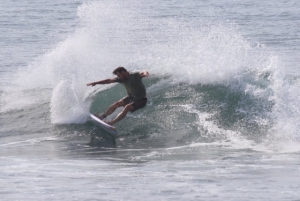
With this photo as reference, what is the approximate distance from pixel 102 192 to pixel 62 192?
0.63 m

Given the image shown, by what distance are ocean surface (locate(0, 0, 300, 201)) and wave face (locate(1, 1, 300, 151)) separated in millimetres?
32

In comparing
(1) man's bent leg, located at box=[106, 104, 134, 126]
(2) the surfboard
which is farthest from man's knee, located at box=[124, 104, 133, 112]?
(2) the surfboard

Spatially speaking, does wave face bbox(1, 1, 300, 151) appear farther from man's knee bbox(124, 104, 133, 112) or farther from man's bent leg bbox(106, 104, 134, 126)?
man's knee bbox(124, 104, 133, 112)

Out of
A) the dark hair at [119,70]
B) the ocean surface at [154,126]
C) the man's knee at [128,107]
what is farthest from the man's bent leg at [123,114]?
the dark hair at [119,70]

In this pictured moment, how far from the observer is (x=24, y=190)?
7.05 metres

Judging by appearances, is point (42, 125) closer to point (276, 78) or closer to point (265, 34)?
point (276, 78)

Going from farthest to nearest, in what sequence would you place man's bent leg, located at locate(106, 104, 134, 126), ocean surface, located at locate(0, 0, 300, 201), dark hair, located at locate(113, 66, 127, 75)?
man's bent leg, located at locate(106, 104, 134, 126) < dark hair, located at locate(113, 66, 127, 75) < ocean surface, located at locate(0, 0, 300, 201)

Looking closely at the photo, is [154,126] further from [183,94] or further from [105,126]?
[183,94]

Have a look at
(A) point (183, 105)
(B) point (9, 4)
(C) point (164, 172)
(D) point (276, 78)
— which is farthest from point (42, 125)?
(B) point (9, 4)

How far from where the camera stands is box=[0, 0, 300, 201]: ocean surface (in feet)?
23.9

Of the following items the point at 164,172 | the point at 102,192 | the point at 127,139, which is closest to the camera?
the point at 102,192

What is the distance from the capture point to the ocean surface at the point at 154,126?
23.9 feet

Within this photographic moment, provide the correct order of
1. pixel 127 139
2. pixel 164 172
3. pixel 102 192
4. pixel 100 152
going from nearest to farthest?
1. pixel 102 192
2. pixel 164 172
3. pixel 100 152
4. pixel 127 139

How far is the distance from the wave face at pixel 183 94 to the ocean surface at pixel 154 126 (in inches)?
1.3
